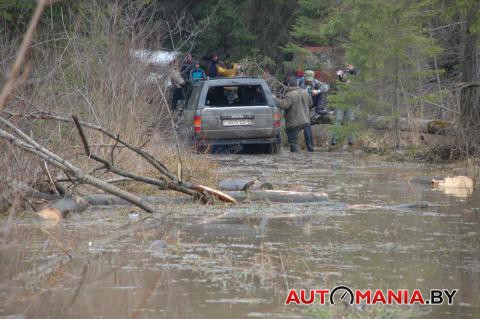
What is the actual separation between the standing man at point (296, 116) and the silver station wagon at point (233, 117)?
1.44 m

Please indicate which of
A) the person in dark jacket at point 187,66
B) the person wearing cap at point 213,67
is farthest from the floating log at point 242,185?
the person wearing cap at point 213,67

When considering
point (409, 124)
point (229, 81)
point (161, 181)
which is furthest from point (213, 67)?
point (161, 181)

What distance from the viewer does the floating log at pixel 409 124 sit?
21.6 m

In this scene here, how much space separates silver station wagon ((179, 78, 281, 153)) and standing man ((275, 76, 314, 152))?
56.7 inches

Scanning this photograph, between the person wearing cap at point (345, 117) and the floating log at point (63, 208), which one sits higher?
the floating log at point (63, 208)

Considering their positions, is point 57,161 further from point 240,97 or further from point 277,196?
point 240,97

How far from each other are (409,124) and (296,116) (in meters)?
3.32

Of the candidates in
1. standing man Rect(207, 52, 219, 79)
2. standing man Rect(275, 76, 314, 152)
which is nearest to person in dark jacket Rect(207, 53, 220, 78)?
standing man Rect(207, 52, 219, 79)

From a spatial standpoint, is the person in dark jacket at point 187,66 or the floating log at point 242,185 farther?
the person in dark jacket at point 187,66

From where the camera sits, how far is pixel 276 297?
7.23 metres

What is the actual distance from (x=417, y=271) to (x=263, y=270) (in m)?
1.19

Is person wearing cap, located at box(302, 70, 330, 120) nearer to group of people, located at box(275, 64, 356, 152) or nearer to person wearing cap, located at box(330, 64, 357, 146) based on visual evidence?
person wearing cap, located at box(330, 64, 357, 146)

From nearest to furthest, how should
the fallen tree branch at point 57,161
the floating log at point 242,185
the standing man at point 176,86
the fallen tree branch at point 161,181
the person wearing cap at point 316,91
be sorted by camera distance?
1. the fallen tree branch at point 57,161
2. the fallen tree branch at point 161,181
3. the floating log at point 242,185
4. the person wearing cap at point 316,91
5. the standing man at point 176,86

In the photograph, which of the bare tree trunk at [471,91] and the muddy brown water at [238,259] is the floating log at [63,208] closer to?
the muddy brown water at [238,259]
